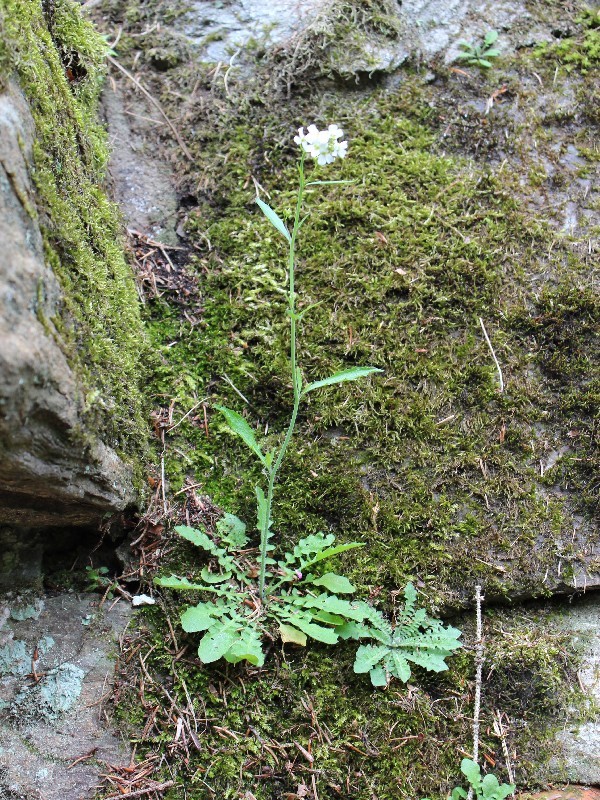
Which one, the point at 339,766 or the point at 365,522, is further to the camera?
the point at 365,522

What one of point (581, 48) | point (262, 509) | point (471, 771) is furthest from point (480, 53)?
point (471, 771)

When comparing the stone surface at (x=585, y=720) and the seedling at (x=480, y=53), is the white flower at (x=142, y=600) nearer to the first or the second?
the stone surface at (x=585, y=720)

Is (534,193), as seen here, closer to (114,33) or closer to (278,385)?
(278,385)

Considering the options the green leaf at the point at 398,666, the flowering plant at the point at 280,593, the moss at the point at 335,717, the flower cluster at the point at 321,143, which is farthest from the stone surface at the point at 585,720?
the flower cluster at the point at 321,143

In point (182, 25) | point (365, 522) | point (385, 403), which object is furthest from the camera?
point (182, 25)

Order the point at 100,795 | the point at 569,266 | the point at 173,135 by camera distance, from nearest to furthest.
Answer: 1. the point at 100,795
2. the point at 569,266
3. the point at 173,135

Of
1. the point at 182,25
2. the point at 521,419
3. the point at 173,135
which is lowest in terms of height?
the point at 521,419

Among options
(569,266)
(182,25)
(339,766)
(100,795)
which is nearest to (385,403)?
(569,266)
